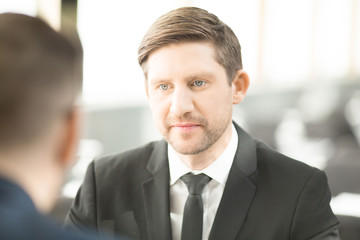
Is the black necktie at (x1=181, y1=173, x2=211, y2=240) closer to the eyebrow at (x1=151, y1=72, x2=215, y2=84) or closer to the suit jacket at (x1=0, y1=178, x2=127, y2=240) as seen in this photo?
the eyebrow at (x1=151, y1=72, x2=215, y2=84)

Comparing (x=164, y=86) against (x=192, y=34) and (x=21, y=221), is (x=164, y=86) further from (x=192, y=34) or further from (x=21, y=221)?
(x=21, y=221)

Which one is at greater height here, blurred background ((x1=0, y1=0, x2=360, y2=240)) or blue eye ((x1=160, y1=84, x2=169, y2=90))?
blue eye ((x1=160, y1=84, x2=169, y2=90))

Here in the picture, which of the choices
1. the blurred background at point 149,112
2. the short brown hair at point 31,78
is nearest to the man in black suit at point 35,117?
the short brown hair at point 31,78

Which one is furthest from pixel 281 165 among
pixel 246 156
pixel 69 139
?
pixel 69 139

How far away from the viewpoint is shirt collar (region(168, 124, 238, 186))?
60.7 inches

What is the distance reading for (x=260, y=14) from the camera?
396 inches

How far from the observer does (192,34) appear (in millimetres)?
1425

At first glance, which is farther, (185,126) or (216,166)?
(216,166)

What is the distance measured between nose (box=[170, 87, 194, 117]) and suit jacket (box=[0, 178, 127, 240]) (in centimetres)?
69

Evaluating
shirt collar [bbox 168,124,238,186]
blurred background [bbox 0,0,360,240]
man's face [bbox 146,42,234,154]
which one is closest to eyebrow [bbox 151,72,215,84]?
man's face [bbox 146,42,234,154]

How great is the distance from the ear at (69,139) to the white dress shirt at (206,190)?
75cm

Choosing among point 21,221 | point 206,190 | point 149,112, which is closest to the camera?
point 21,221

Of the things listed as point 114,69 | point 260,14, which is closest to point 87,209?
point 114,69

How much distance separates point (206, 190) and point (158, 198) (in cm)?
15
